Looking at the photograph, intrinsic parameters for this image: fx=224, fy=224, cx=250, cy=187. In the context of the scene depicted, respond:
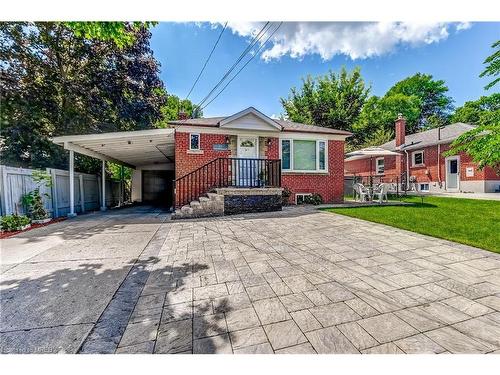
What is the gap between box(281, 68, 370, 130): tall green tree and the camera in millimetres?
21422

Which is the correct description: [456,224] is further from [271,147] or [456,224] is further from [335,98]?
[335,98]

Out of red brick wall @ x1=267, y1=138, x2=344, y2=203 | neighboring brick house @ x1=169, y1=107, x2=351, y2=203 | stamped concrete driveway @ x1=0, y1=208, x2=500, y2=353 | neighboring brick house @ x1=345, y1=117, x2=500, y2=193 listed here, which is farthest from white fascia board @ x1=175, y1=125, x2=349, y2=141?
neighboring brick house @ x1=345, y1=117, x2=500, y2=193

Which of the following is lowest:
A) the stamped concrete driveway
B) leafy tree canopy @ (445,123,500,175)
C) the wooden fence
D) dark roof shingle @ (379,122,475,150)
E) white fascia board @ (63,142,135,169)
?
the stamped concrete driveway

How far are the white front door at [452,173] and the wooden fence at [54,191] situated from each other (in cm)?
2077

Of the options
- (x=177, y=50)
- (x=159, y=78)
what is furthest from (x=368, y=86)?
(x=177, y=50)

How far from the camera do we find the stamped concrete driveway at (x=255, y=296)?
1.75 metres

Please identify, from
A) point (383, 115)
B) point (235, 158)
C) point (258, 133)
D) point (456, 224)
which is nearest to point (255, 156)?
point (258, 133)

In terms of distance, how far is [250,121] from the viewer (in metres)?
9.05

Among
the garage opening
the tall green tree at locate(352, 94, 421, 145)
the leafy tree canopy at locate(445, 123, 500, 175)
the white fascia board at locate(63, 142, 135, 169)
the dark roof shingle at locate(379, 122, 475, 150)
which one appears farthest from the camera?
the tall green tree at locate(352, 94, 421, 145)

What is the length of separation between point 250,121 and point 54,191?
25.5ft

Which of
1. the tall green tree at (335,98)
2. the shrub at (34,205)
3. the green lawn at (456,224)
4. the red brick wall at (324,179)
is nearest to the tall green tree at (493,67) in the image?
the green lawn at (456,224)

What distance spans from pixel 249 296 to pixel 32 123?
14118mm

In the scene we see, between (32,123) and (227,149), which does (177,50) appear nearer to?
(227,149)

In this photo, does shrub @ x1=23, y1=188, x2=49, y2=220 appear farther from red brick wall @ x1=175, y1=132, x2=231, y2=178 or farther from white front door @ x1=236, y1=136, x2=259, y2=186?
white front door @ x1=236, y1=136, x2=259, y2=186
